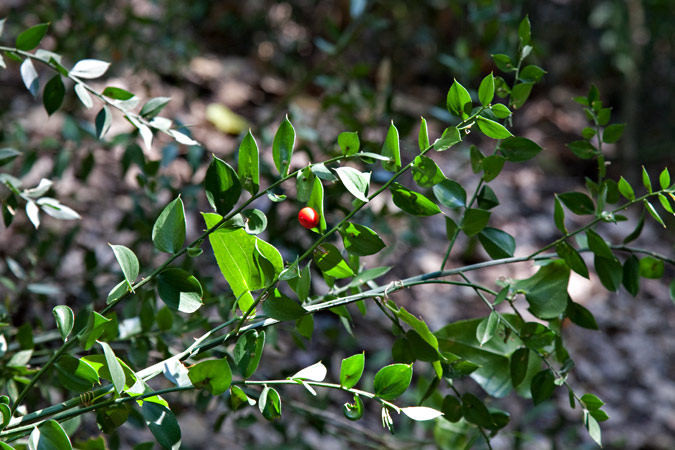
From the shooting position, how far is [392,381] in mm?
554

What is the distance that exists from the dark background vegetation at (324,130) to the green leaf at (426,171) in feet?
1.38

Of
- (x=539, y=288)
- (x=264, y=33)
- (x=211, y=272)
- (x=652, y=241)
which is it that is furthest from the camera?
(x=264, y=33)

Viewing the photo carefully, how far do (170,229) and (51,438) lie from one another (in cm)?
18

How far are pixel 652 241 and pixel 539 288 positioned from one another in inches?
91.5

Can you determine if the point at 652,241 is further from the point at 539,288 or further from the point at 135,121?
the point at 135,121

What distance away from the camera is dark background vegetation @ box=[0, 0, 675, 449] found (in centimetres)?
128

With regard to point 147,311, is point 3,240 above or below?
below

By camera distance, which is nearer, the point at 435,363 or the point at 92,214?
the point at 435,363

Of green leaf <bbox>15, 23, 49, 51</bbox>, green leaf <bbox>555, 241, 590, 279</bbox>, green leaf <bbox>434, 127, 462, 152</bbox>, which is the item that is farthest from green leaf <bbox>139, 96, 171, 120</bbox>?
green leaf <bbox>555, 241, 590, 279</bbox>

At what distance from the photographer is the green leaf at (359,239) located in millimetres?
562

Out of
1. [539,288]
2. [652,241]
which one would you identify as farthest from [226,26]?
[539,288]

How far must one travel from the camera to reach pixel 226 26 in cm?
272

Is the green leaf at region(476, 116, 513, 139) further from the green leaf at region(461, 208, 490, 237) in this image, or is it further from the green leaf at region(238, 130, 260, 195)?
the green leaf at region(238, 130, 260, 195)

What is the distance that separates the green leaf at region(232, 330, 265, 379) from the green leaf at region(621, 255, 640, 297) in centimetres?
41
